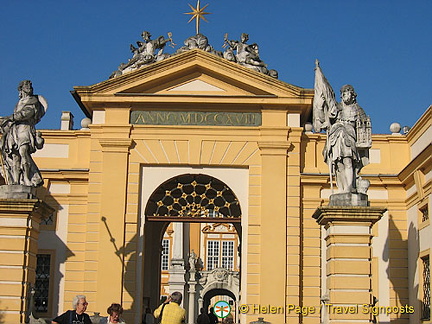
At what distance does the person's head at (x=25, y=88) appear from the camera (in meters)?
17.8

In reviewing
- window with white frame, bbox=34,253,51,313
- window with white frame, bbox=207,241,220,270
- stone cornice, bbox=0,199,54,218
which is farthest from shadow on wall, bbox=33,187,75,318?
window with white frame, bbox=207,241,220,270

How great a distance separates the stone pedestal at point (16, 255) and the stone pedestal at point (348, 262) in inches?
239

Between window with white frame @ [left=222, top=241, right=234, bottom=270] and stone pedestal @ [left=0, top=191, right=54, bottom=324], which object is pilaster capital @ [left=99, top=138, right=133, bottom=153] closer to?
stone pedestal @ [left=0, top=191, right=54, bottom=324]

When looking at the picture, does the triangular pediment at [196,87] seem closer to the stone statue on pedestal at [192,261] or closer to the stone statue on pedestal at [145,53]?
the stone statue on pedestal at [145,53]

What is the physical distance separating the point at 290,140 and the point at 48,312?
880cm

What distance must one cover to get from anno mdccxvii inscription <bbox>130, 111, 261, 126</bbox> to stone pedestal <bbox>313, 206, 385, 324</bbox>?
797 centimetres

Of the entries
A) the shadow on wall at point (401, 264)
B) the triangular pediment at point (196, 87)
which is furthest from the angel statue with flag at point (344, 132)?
the triangular pediment at point (196, 87)

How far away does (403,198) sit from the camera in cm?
2523

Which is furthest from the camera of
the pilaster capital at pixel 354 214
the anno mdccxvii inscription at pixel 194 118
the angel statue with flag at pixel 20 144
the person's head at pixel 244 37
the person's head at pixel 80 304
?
the person's head at pixel 244 37

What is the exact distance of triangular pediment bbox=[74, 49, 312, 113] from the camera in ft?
→ 80.9

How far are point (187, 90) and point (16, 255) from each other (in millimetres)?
9642

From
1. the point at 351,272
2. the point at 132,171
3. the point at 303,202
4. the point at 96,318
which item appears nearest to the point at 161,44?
the point at 132,171

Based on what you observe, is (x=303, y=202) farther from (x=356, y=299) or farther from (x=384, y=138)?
(x=356, y=299)

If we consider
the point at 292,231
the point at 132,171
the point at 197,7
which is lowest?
the point at 292,231
